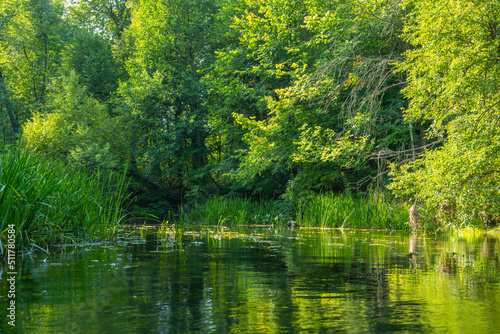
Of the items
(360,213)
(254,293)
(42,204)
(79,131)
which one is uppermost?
(79,131)

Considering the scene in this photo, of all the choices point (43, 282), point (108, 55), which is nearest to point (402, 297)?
point (43, 282)

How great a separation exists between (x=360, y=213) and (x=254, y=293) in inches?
493

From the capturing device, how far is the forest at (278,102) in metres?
10.8

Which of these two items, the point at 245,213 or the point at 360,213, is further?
the point at 245,213

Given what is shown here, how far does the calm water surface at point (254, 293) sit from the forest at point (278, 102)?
1.97m

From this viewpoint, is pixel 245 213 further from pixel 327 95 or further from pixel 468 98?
pixel 468 98

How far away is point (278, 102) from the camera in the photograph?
19.4 meters

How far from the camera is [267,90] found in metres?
21.9

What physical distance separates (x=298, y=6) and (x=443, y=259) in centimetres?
1607

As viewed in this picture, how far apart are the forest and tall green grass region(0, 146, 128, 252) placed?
0.29 ft

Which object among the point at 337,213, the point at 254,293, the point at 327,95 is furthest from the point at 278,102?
the point at 254,293

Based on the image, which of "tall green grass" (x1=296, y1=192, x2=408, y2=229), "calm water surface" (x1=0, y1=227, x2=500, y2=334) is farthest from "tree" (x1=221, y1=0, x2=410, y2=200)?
"calm water surface" (x1=0, y1=227, x2=500, y2=334)

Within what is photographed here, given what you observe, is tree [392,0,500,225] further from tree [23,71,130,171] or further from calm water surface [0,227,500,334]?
tree [23,71,130,171]

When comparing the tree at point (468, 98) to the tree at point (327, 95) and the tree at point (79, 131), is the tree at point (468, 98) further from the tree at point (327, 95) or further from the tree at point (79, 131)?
the tree at point (79, 131)
